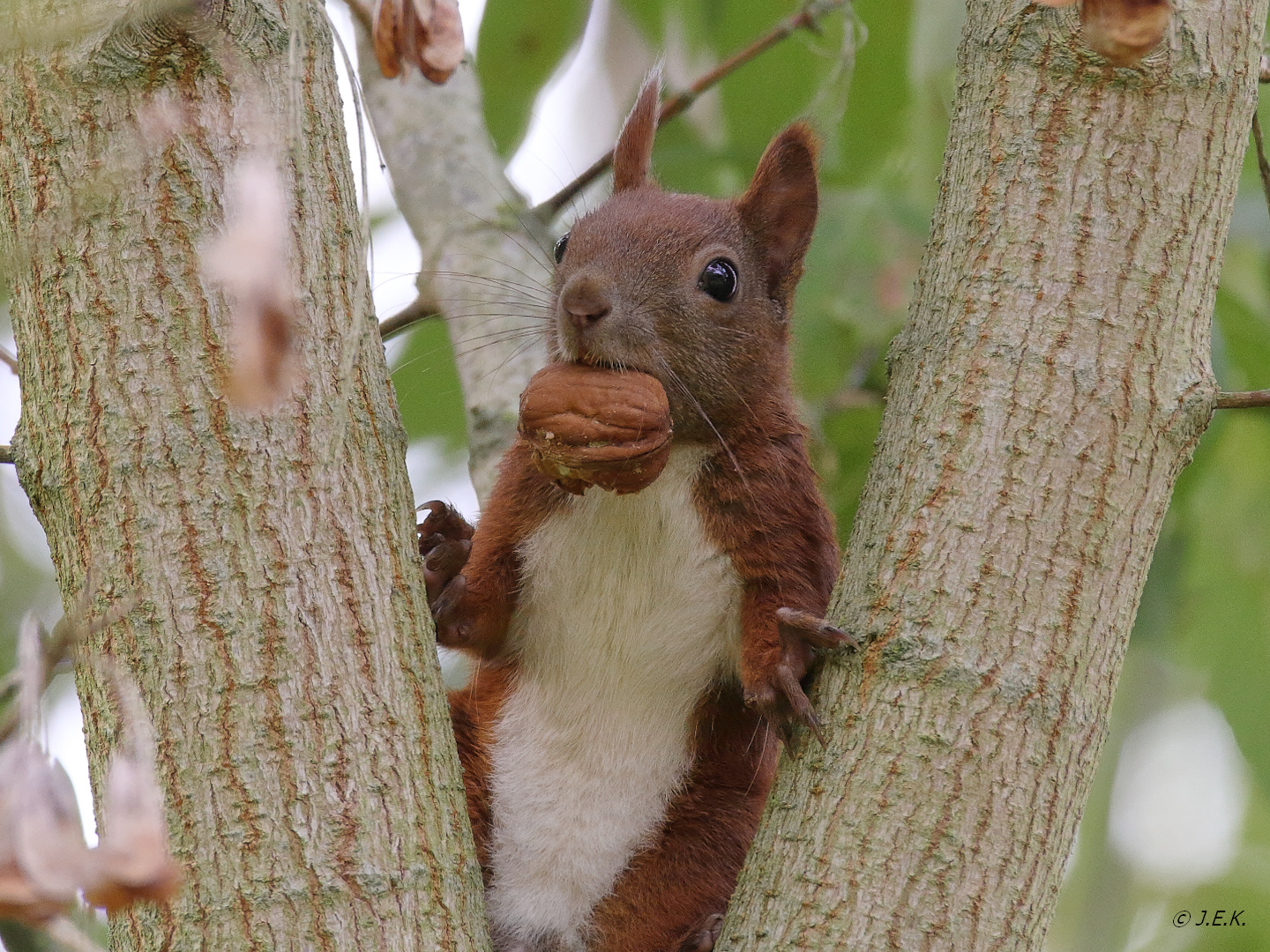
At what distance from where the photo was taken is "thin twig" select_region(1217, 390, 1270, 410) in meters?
2.11

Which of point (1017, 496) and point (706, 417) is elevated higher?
point (706, 417)

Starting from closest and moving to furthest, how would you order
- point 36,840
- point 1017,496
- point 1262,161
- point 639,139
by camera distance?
point 36,840
point 1017,496
point 1262,161
point 639,139

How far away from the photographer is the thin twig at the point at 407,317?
9.54ft

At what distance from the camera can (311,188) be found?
6.44 feet

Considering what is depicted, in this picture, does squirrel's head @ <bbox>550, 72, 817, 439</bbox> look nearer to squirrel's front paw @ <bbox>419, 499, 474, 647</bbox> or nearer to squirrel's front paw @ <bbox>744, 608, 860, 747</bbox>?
squirrel's front paw @ <bbox>419, 499, 474, 647</bbox>

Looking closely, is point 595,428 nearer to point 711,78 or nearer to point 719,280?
point 719,280

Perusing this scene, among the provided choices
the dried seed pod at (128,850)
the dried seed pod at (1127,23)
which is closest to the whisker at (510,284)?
the dried seed pod at (1127,23)

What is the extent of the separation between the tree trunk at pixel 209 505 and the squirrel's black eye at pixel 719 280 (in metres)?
1.06

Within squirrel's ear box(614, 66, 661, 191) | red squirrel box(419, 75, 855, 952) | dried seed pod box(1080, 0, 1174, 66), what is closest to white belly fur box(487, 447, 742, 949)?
red squirrel box(419, 75, 855, 952)

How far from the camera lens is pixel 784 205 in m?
3.04

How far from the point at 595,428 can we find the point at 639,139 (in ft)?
3.60

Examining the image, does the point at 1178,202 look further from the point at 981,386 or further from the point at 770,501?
the point at 770,501

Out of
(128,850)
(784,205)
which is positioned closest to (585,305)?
(784,205)

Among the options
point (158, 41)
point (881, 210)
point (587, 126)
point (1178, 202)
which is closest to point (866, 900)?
point (1178, 202)
